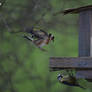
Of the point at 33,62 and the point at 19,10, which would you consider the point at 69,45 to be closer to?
the point at 33,62

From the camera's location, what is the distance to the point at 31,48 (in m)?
9.14

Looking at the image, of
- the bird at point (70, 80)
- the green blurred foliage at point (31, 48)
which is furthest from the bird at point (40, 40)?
the green blurred foliage at point (31, 48)

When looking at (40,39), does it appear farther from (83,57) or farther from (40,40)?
(83,57)

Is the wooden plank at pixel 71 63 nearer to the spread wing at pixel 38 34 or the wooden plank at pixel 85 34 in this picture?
the wooden plank at pixel 85 34

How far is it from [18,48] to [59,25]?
0.98 meters

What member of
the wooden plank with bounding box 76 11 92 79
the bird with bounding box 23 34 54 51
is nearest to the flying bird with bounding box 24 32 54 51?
the bird with bounding box 23 34 54 51

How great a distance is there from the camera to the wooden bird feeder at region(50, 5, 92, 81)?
432 cm

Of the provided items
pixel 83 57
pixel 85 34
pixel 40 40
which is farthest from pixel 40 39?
pixel 83 57

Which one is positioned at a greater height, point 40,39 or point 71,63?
point 40,39

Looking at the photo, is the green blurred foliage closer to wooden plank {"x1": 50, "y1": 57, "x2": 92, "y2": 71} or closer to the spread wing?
the spread wing

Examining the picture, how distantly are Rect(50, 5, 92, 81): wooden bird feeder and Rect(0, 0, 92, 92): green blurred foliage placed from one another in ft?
11.4

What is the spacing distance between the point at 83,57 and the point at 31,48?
190 inches

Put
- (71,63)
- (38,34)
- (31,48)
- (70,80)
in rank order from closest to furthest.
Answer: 1. (71,63)
2. (38,34)
3. (70,80)
4. (31,48)

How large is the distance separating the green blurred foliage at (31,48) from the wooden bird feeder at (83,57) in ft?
11.4
